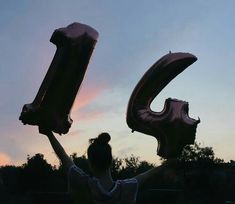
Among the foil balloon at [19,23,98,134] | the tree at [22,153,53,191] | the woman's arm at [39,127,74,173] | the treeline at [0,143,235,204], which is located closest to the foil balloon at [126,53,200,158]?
the foil balloon at [19,23,98,134]

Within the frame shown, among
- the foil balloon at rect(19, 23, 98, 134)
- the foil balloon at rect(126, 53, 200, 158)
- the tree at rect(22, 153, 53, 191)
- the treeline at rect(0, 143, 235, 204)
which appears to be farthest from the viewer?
the tree at rect(22, 153, 53, 191)

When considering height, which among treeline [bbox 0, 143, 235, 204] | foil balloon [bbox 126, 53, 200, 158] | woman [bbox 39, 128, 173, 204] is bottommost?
woman [bbox 39, 128, 173, 204]

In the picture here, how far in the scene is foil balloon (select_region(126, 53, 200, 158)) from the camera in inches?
177

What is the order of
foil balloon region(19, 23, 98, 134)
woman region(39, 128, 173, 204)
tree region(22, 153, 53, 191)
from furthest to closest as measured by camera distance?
tree region(22, 153, 53, 191) < foil balloon region(19, 23, 98, 134) < woman region(39, 128, 173, 204)

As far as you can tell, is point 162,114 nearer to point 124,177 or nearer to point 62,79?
point 62,79

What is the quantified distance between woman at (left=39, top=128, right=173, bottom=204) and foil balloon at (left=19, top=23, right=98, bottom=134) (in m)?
0.26

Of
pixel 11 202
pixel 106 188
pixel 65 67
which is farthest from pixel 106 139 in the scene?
pixel 11 202

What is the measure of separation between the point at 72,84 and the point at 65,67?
0.14 meters

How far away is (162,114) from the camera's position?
461 cm

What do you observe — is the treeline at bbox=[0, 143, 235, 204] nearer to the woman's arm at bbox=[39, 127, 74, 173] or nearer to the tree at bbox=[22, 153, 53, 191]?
the tree at bbox=[22, 153, 53, 191]

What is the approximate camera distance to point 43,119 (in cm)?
431

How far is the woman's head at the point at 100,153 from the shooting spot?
13.2 ft

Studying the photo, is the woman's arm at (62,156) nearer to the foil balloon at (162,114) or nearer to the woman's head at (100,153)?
the woman's head at (100,153)

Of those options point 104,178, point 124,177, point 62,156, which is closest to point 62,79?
point 62,156
